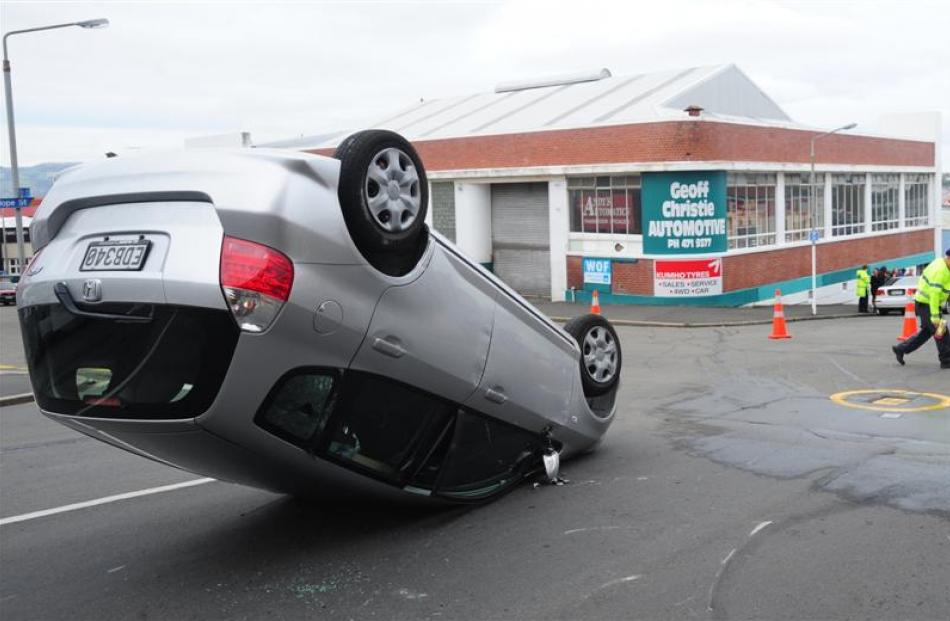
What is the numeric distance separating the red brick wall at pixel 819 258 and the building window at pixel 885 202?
0.67 m

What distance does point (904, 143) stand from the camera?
5019 cm

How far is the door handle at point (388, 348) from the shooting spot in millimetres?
4910

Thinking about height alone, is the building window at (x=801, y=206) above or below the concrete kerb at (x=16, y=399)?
above

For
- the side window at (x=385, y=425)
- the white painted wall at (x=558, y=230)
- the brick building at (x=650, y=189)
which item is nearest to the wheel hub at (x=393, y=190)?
the side window at (x=385, y=425)

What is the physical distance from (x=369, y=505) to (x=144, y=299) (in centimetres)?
228

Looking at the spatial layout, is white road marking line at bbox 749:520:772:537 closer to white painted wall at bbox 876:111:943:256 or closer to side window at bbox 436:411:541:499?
side window at bbox 436:411:541:499

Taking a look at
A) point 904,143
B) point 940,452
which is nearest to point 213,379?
point 940,452

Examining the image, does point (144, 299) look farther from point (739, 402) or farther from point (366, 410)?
point (739, 402)

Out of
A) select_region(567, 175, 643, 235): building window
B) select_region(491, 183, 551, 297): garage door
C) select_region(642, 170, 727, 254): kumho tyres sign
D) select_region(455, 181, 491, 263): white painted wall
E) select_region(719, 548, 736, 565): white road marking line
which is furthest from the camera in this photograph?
select_region(455, 181, 491, 263): white painted wall

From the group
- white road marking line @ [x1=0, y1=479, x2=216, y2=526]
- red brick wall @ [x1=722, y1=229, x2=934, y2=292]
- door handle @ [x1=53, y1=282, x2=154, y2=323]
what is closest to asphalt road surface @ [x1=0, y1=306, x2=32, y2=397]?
white road marking line @ [x1=0, y1=479, x2=216, y2=526]

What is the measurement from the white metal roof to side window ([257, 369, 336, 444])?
27.9 metres

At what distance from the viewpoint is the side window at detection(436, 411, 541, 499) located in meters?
5.82

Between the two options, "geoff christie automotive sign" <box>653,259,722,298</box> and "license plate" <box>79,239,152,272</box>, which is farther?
"geoff christie automotive sign" <box>653,259,722,298</box>

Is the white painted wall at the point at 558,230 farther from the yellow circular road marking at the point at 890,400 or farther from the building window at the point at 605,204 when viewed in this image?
the yellow circular road marking at the point at 890,400
